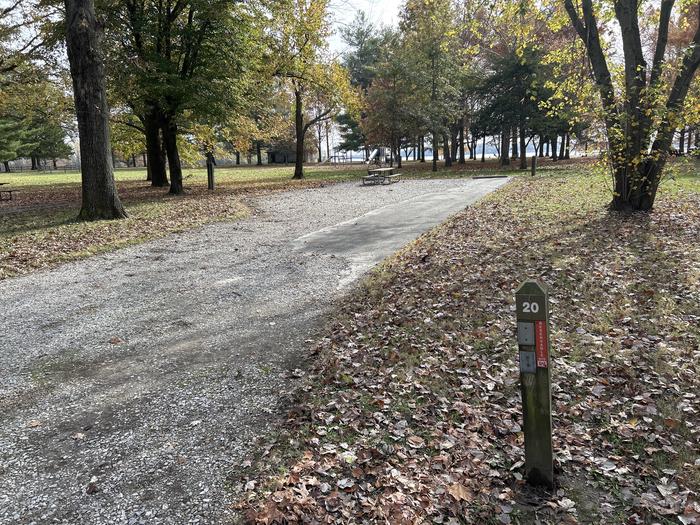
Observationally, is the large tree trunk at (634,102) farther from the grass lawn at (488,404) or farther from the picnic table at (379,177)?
the picnic table at (379,177)

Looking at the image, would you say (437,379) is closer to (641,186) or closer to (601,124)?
(601,124)

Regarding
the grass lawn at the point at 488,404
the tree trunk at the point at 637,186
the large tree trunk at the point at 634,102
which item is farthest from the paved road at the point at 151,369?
the tree trunk at the point at 637,186

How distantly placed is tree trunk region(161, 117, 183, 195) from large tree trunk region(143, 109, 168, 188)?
0.43 m

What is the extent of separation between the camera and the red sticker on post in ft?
8.36

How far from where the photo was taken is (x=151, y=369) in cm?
446

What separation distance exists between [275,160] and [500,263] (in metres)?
60.2

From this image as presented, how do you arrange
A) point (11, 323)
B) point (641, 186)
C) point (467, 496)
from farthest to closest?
point (641, 186), point (11, 323), point (467, 496)

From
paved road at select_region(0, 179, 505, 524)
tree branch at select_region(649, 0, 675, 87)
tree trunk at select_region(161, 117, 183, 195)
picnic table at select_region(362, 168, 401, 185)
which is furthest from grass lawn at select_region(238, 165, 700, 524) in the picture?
picnic table at select_region(362, 168, 401, 185)

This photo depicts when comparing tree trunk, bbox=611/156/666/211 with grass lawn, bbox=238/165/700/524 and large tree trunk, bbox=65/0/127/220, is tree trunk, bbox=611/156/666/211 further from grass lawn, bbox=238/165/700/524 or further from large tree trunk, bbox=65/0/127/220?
large tree trunk, bbox=65/0/127/220

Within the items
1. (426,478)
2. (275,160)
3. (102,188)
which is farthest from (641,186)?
(275,160)

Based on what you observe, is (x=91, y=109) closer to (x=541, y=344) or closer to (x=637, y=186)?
(x=541, y=344)

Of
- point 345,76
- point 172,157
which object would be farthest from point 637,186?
point 345,76

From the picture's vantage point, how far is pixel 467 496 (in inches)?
110

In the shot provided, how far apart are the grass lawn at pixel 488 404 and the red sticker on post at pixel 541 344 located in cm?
83
